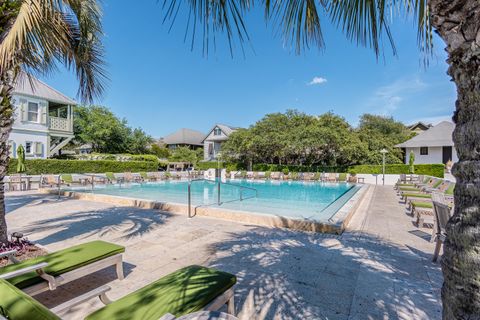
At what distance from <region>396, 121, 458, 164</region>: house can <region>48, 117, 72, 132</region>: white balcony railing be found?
34.4 m

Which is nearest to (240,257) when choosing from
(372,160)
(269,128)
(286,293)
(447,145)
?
(286,293)

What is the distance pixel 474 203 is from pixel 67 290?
432 centimetres

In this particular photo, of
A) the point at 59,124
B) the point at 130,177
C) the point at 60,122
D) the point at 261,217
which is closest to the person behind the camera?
the point at 261,217

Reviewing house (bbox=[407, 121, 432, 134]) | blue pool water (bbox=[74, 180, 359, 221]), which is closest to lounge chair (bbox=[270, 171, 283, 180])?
blue pool water (bbox=[74, 180, 359, 221])

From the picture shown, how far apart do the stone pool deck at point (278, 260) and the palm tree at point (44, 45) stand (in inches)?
85.5

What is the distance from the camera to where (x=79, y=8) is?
15.1 ft

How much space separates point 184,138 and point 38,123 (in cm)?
2644

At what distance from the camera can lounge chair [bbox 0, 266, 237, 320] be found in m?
1.67

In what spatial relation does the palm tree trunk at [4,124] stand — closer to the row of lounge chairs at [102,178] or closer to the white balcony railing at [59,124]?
the row of lounge chairs at [102,178]

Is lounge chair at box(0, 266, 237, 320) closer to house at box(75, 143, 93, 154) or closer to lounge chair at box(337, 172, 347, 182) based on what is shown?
lounge chair at box(337, 172, 347, 182)

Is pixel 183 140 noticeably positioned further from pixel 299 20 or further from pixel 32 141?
pixel 299 20

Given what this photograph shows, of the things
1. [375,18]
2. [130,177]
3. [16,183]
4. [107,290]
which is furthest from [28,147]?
[375,18]

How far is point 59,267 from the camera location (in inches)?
115

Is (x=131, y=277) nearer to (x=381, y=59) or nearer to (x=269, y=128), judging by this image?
(x=381, y=59)
